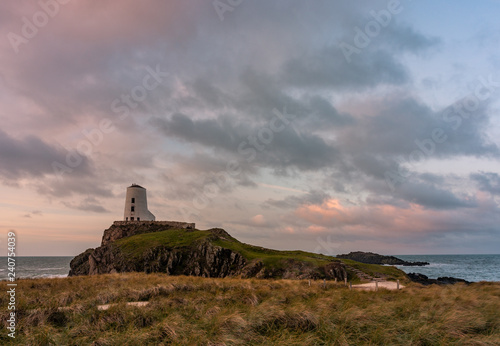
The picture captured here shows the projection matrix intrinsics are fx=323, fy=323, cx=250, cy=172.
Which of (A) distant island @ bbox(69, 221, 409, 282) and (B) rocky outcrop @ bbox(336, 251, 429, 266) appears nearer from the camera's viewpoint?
(A) distant island @ bbox(69, 221, 409, 282)

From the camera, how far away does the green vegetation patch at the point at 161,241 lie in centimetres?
5684

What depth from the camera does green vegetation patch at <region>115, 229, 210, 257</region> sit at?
186 ft

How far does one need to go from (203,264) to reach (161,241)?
1293 cm

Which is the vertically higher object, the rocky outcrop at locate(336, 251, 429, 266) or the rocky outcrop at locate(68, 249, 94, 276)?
the rocky outcrop at locate(68, 249, 94, 276)

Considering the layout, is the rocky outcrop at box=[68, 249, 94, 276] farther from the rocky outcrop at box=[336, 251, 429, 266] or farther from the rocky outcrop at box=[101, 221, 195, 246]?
the rocky outcrop at box=[336, 251, 429, 266]

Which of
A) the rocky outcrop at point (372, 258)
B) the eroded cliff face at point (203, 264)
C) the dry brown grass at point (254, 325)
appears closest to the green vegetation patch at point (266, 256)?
the eroded cliff face at point (203, 264)

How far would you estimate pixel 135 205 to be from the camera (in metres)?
87.1

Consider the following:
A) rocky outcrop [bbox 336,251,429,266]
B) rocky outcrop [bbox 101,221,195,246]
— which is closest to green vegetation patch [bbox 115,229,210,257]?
rocky outcrop [bbox 101,221,195,246]

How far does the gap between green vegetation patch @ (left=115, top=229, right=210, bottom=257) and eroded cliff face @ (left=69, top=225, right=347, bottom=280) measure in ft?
3.00

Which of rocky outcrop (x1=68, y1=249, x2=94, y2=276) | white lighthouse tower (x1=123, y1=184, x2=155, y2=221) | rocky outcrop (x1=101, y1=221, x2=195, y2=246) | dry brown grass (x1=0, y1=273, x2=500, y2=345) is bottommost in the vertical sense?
rocky outcrop (x1=68, y1=249, x2=94, y2=276)

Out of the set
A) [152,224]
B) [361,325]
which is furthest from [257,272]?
[152,224]

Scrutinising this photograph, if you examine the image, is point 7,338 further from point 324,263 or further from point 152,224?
point 152,224

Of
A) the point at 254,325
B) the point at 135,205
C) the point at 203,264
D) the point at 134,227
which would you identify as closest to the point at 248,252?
the point at 203,264

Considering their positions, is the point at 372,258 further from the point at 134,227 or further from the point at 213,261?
the point at 213,261
